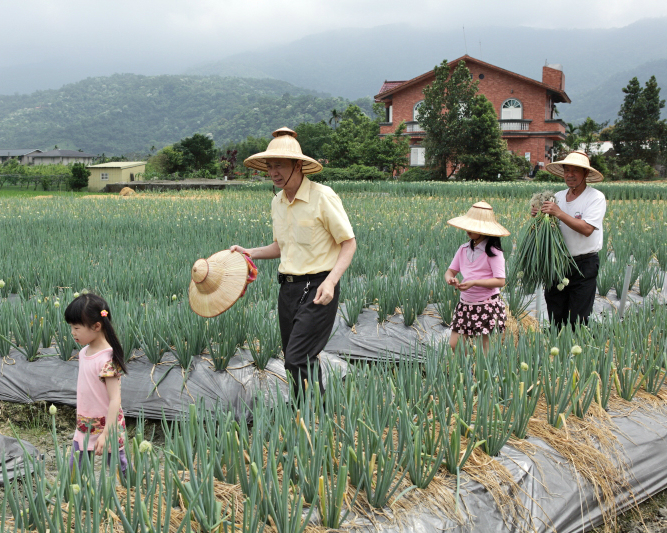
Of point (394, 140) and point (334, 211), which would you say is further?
point (394, 140)

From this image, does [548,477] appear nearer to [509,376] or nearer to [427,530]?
[509,376]

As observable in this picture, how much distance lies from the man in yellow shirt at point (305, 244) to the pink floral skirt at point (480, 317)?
104 centimetres

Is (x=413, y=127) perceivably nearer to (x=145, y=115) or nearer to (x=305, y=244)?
(x=305, y=244)

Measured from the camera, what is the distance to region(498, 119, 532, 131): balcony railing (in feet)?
112

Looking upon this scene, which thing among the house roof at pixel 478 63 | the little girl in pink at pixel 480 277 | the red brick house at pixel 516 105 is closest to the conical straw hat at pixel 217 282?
the little girl in pink at pixel 480 277

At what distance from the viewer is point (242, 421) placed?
6.11 feet

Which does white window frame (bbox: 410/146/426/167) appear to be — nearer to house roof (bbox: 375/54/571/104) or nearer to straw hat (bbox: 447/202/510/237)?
house roof (bbox: 375/54/571/104)

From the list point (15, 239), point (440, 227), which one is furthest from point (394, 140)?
point (15, 239)

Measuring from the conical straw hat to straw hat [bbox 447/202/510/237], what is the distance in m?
1.27

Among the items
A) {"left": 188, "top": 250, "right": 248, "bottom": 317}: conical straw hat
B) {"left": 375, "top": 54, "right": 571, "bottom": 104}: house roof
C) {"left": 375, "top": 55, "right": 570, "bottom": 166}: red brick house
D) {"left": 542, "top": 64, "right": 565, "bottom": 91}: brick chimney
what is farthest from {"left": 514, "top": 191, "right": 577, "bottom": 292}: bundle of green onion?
{"left": 542, "top": 64, "right": 565, "bottom": 91}: brick chimney

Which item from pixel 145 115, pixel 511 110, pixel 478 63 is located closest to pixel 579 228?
pixel 511 110

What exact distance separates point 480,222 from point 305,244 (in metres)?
1.18

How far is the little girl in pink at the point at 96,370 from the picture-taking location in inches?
88.1

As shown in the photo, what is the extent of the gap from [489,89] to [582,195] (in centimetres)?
3369
